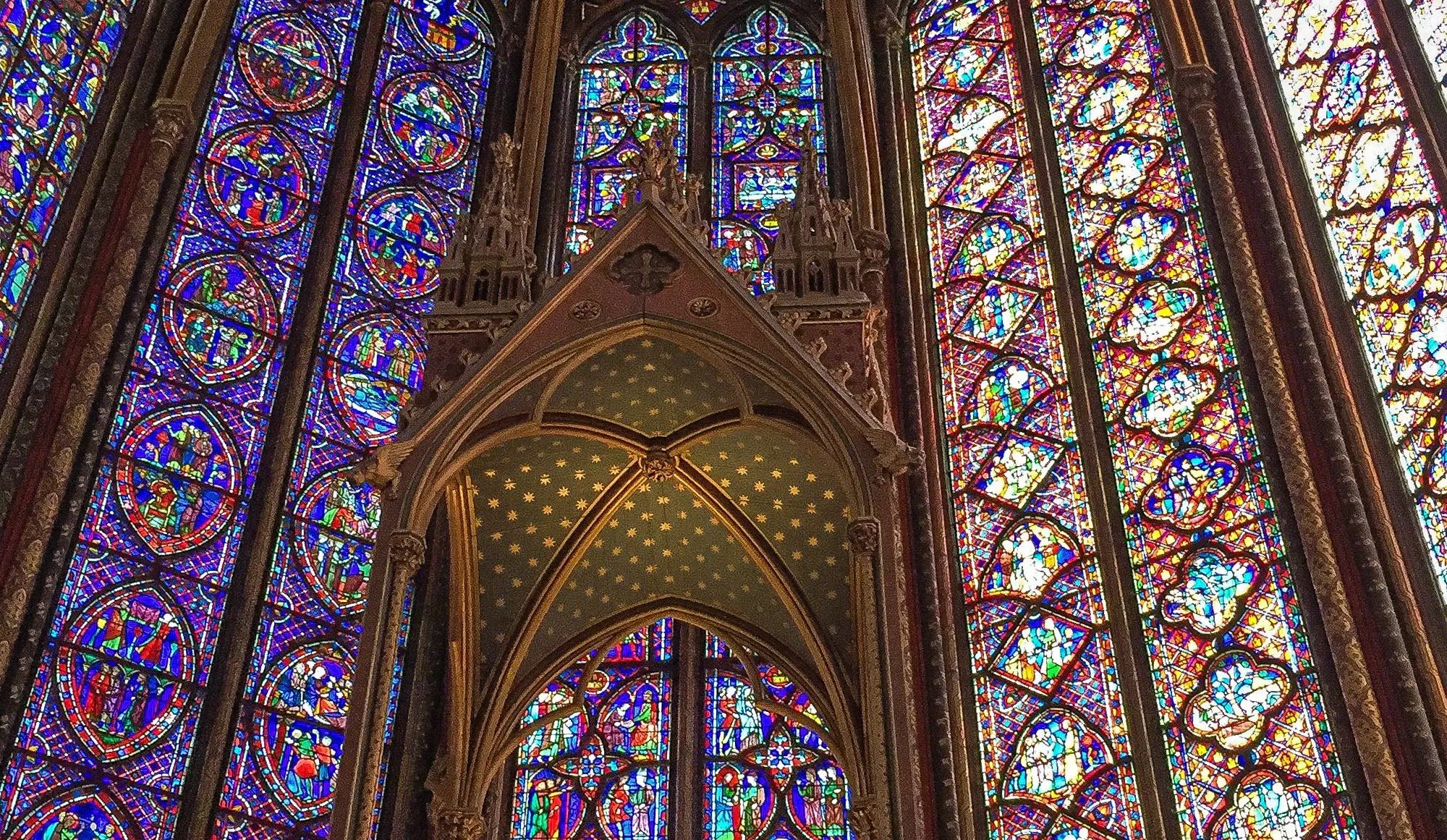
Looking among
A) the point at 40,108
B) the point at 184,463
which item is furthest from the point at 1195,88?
the point at 40,108

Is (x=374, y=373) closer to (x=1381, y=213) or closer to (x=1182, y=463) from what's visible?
(x=1182, y=463)

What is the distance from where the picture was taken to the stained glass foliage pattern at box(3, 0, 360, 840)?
10266 mm

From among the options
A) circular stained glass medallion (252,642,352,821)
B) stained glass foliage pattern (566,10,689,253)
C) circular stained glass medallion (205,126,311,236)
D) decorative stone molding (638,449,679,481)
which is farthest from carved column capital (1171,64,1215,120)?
circular stained glass medallion (252,642,352,821)

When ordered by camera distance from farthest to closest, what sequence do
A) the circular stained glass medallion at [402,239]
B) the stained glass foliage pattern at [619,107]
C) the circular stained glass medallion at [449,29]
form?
the circular stained glass medallion at [449,29], the stained glass foliage pattern at [619,107], the circular stained glass medallion at [402,239]

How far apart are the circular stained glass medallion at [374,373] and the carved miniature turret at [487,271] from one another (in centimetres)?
192

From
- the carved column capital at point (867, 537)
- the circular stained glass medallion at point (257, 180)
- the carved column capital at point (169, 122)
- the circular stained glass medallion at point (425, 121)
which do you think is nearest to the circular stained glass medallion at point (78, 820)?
the carved column capital at point (867, 537)

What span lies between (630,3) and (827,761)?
24.5 feet

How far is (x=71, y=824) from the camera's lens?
32.9 ft

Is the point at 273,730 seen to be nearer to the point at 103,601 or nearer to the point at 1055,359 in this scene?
the point at 103,601

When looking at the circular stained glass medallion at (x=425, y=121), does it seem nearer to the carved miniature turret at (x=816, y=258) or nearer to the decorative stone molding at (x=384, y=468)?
the carved miniature turret at (x=816, y=258)

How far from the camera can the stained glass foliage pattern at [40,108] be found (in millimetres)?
11539

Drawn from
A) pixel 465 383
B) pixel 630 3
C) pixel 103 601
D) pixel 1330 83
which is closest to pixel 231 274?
pixel 103 601

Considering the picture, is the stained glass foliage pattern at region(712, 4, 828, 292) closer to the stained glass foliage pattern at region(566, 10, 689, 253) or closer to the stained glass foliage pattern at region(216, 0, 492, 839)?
the stained glass foliage pattern at region(566, 10, 689, 253)

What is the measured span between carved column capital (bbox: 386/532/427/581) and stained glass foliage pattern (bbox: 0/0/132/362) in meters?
3.27
